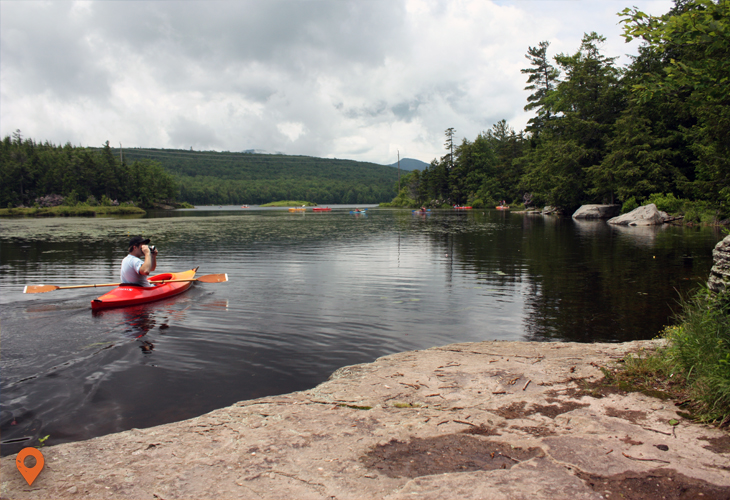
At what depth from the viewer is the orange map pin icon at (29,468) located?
152 inches

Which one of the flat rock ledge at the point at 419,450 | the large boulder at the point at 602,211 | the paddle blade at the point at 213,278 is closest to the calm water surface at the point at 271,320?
the paddle blade at the point at 213,278

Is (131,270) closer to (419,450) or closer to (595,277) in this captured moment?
(419,450)

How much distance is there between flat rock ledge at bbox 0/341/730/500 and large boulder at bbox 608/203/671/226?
42691 millimetres

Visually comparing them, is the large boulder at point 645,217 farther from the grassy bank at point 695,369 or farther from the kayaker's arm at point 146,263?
the kayaker's arm at point 146,263

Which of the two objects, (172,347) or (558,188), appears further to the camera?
(558,188)

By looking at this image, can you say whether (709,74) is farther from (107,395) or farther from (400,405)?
(107,395)

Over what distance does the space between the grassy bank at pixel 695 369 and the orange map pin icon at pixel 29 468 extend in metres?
6.24

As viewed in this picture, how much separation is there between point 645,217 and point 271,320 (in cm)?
4284

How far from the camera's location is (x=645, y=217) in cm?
4162

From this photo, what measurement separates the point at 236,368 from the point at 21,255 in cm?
2269

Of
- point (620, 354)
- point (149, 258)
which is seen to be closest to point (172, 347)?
point (149, 258)

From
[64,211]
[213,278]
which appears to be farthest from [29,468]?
[64,211]

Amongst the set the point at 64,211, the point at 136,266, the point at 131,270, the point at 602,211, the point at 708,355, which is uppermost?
the point at 64,211

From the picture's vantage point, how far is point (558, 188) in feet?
189
